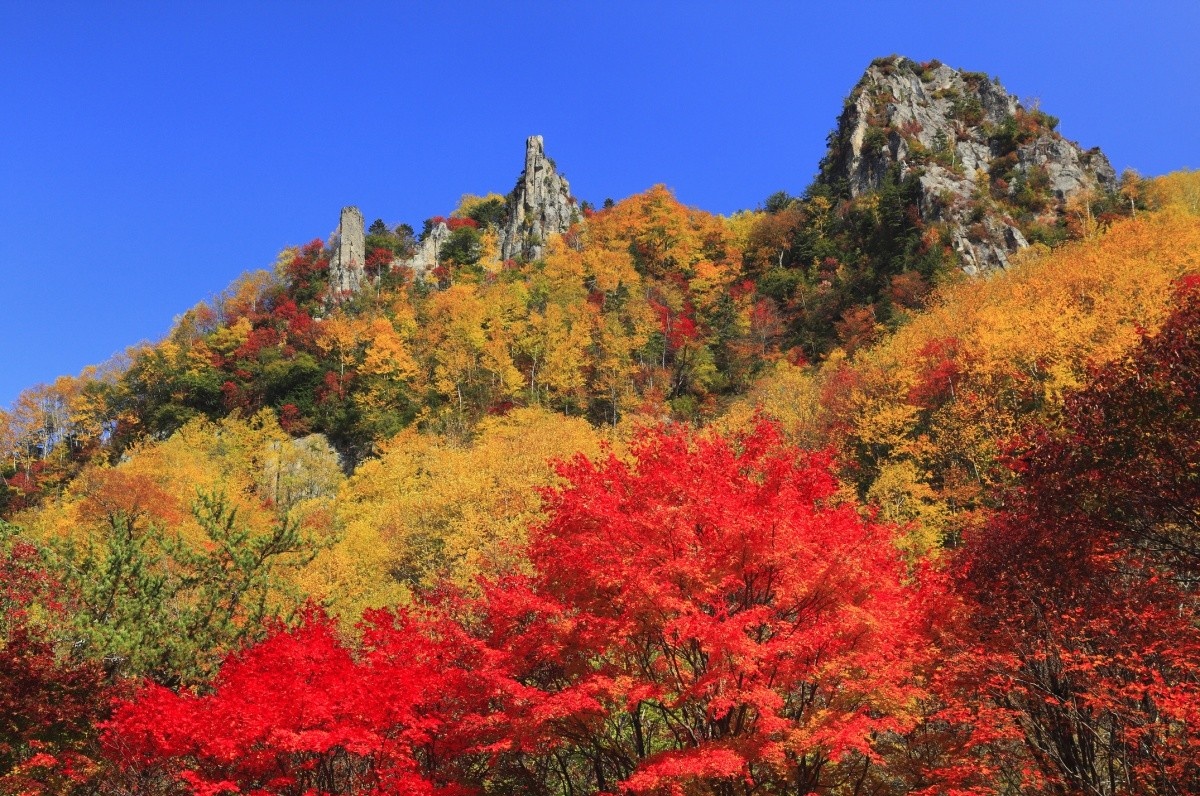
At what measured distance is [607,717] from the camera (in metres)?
9.65

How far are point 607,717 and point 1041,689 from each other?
520 cm

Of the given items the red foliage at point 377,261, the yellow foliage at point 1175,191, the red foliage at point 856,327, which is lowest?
the red foliage at point 856,327

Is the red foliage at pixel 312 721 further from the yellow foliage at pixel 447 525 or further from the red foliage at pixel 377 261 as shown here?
the red foliage at pixel 377 261

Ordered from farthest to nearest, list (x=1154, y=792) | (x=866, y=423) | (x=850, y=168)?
1. (x=850, y=168)
2. (x=866, y=423)
3. (x=1154, y=792)

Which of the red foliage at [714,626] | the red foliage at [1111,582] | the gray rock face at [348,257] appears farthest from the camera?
the gray rock face at [348,257]

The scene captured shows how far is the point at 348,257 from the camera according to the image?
59.1m

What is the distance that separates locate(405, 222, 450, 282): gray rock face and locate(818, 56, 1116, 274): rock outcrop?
32.3 m

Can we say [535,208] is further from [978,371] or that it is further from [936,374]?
[978,371]

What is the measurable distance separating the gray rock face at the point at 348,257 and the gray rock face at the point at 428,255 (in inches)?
119

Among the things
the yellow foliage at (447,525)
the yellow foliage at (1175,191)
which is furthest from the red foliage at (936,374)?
the yellow foliage at (1175,191)

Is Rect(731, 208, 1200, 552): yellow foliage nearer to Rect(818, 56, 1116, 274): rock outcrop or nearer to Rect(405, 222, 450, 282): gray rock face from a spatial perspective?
Rect(818, 56, 1116, 274): rock outcrop

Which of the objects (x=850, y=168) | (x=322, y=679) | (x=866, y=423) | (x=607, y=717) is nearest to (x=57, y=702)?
(x=322, y=679)

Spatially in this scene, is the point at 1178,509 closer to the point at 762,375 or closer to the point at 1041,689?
the point at 1041,689

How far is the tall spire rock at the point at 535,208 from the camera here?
6097cm
